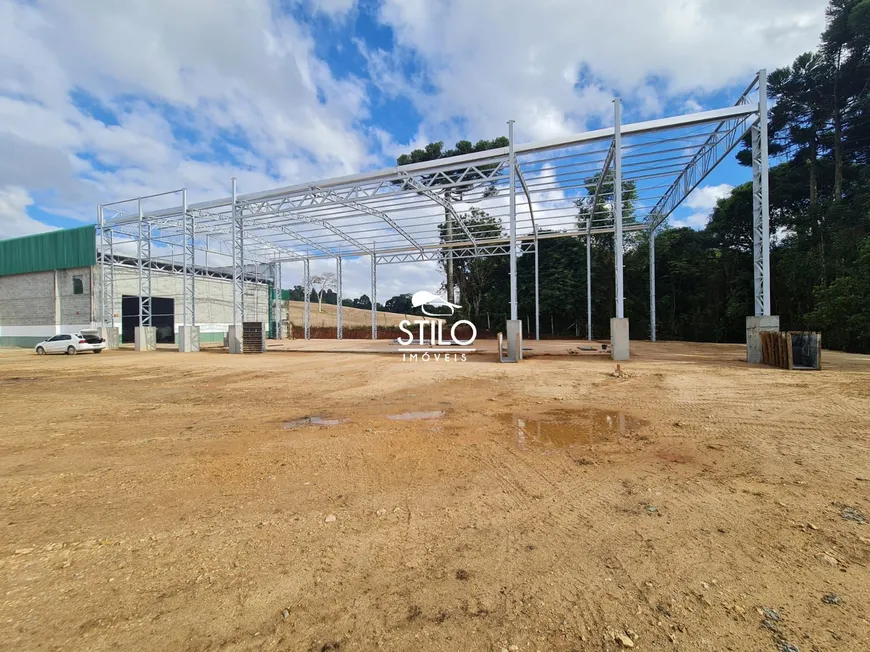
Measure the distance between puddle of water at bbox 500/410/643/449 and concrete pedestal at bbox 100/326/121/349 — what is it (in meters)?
28.6

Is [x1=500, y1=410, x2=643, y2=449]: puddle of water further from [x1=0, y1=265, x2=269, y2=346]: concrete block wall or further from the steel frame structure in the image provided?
[x1=0, y1=265, x2=269, y2=346]: concrete block wall

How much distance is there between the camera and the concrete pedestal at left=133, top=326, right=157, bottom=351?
2339 centimetres

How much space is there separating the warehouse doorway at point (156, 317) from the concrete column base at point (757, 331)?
111 ft

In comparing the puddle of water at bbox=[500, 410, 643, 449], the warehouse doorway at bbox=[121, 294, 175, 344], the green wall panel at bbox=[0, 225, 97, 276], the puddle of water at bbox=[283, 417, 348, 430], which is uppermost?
the green wall panel at bbox=[0, 225, 97, 276]


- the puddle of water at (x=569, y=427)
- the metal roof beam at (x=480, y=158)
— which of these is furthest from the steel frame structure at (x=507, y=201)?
the puddle of water at (x=569, y=427)

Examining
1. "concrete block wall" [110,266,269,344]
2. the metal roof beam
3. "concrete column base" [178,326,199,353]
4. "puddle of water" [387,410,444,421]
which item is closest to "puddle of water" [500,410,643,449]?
"puddle of water" [387,410,444,421]

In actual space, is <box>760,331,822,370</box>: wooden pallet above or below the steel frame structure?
below

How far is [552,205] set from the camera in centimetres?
2088

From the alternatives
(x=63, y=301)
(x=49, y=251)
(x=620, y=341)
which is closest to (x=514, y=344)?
(x=620, y=341)

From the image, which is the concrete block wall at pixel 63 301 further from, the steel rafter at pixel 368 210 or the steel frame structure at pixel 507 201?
the steel rafter at pixel 368 210

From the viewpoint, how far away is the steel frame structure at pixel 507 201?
1349cm

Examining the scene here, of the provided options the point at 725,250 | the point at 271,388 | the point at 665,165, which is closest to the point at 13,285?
the point at 271,388

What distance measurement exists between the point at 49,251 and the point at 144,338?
11302 mm

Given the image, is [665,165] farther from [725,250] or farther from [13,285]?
[13,285]
